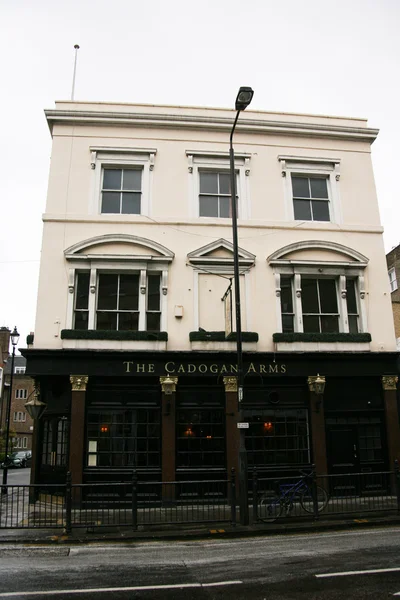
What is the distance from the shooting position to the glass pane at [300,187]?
63.3ft

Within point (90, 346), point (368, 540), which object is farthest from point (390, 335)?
point (90, 346)

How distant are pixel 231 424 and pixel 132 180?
930 centimetres

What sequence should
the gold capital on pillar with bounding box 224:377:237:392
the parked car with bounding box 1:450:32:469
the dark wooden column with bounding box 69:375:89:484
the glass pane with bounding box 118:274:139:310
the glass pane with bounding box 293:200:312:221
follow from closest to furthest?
1. the dark wooden column with bounding box 69:375:89:484
2. the gold capital on pillar with bounding box 224:377:237:392
3. the glass pane with bounding box 118:274:139:310
4. the glass pane with bounding box 293:200:312:221
5. the parked car with bounding box 1:450:32:469

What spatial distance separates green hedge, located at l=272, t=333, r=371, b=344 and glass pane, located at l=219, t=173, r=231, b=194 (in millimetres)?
5694

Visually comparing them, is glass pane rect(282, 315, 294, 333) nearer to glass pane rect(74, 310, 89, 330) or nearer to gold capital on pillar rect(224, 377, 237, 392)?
gold capital on pillar rect(224, 377, 237, 392)

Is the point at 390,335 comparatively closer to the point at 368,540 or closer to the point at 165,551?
the point at 368,540

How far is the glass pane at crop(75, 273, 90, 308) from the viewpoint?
17266 millimetres

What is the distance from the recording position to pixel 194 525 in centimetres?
1229

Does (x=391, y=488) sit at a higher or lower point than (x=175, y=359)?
lower

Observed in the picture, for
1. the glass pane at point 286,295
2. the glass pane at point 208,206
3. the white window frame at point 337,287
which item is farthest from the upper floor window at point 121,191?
the glass pane at point 286,295

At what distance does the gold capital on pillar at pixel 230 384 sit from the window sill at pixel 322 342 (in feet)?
6.06

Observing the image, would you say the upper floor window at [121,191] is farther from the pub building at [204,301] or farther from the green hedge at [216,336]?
the green hedge at [216,336]

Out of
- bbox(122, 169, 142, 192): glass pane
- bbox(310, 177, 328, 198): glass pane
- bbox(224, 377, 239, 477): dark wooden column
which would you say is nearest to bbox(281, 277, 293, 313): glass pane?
bbox(224, 377, 239, 477): dark wooden column

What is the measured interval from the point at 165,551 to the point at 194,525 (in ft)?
7.17
